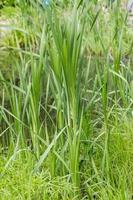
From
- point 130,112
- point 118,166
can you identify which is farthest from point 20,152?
point 130,112

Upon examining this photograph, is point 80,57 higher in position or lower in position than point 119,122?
higher

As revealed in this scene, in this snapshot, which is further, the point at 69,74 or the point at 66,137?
the point at 66,137

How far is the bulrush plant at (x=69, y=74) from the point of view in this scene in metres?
1.94

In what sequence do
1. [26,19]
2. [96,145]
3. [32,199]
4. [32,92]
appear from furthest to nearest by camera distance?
[26,19] < [96,145] < [32,92] < [32,199]

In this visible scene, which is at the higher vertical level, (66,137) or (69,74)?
(69,74)

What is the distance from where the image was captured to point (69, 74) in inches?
76.7

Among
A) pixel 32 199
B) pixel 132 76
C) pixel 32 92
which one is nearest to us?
pixel 32 199

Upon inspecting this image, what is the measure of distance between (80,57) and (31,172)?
508mm

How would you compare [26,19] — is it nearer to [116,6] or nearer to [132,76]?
[116,6]

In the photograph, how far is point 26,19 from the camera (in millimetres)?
2436

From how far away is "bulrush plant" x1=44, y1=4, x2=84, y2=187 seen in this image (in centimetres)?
194

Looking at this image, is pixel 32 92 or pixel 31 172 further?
pixel 32 92

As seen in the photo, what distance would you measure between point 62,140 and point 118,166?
277 mm

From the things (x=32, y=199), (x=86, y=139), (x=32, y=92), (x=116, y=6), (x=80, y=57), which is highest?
(x=116, y=6)
